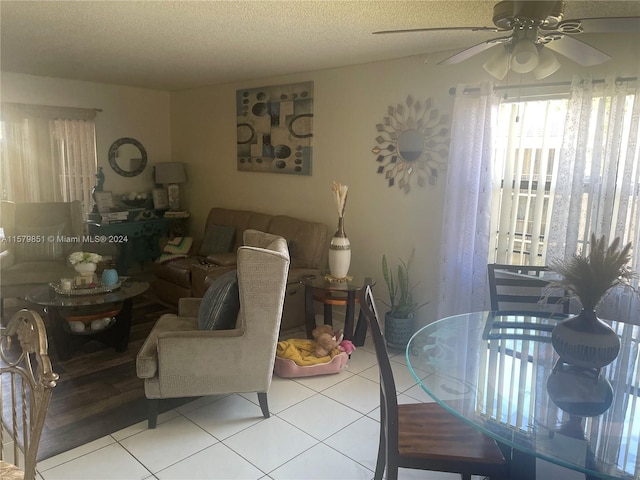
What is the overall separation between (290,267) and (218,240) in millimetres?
1157

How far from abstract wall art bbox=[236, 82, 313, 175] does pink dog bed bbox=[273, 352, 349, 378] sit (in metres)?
2.01

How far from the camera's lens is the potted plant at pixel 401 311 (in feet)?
12.2

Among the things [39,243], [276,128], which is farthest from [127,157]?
[276,128]

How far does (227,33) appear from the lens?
3137 millimetres

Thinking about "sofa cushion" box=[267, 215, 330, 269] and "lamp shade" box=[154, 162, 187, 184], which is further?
"lamp shade" box=[154, 162, 187, 184]

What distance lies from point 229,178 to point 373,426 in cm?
358

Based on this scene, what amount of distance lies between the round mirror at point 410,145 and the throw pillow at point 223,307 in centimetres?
186

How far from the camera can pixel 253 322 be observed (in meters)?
2.57

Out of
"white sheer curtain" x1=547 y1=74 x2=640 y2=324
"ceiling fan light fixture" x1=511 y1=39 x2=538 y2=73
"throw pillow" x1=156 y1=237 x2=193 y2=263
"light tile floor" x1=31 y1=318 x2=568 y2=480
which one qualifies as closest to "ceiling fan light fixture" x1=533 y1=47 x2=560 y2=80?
"ceiling fan light fixture" x1=511 y1=39 x2=538 y2=73

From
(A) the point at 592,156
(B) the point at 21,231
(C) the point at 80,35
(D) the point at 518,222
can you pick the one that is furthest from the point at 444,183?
(B) the point at 21,231

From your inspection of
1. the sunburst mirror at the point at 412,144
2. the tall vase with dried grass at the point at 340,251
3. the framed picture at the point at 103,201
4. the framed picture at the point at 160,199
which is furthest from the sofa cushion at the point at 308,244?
the framed picture at the point at 103,201

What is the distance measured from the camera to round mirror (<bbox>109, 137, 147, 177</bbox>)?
18.4ft

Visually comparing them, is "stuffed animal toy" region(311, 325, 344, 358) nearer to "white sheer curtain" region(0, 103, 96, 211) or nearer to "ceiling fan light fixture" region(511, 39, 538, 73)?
"ceiling fan light fixture" region(511, 39, 538, 73)

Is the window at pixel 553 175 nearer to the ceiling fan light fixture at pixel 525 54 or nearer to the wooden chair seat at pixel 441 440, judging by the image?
the ceiling fan light fixture at pixel 525 54
